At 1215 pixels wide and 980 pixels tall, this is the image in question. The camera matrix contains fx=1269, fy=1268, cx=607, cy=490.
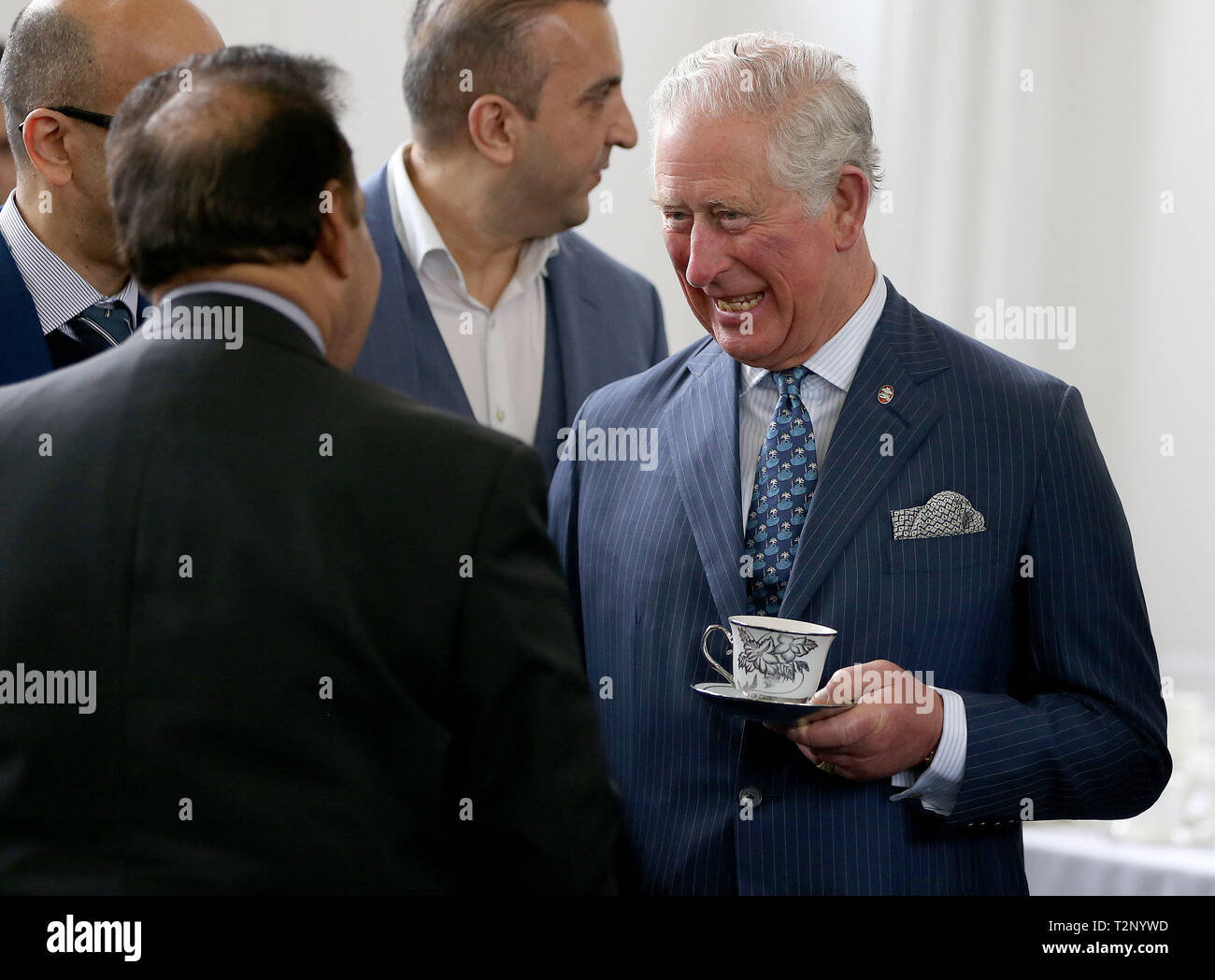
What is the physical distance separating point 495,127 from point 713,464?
0.77 m

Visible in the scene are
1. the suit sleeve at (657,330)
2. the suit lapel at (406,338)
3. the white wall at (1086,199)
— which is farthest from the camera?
the white wall at (1086,199)

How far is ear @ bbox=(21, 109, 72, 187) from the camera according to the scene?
5.26 feet

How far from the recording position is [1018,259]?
3281 mm

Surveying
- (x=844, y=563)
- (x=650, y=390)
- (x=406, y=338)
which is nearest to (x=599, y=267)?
(x=406, y=338)

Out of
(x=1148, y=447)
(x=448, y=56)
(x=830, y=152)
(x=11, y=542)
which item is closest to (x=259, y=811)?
(x=11, y=542)

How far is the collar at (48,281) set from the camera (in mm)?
1621

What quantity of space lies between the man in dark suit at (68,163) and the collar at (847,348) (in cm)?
87

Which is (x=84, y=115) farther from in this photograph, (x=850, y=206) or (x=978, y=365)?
(x=978, y=365)

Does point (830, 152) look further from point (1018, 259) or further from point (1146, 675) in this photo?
point (1018, 259)

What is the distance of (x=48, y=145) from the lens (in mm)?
1610

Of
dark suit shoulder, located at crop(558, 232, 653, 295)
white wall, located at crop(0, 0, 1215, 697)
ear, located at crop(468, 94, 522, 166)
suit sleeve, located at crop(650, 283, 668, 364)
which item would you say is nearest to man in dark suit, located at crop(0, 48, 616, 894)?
ear, located at crop(468, 94, 522, 166)

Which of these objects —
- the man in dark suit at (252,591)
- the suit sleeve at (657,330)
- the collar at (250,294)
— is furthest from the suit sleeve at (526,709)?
the suit sleeve at (657,330)

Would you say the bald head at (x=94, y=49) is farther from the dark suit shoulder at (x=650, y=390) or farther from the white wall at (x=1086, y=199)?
the white wall at (x=1086, y=199)

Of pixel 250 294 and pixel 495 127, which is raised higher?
pixel 495 127
